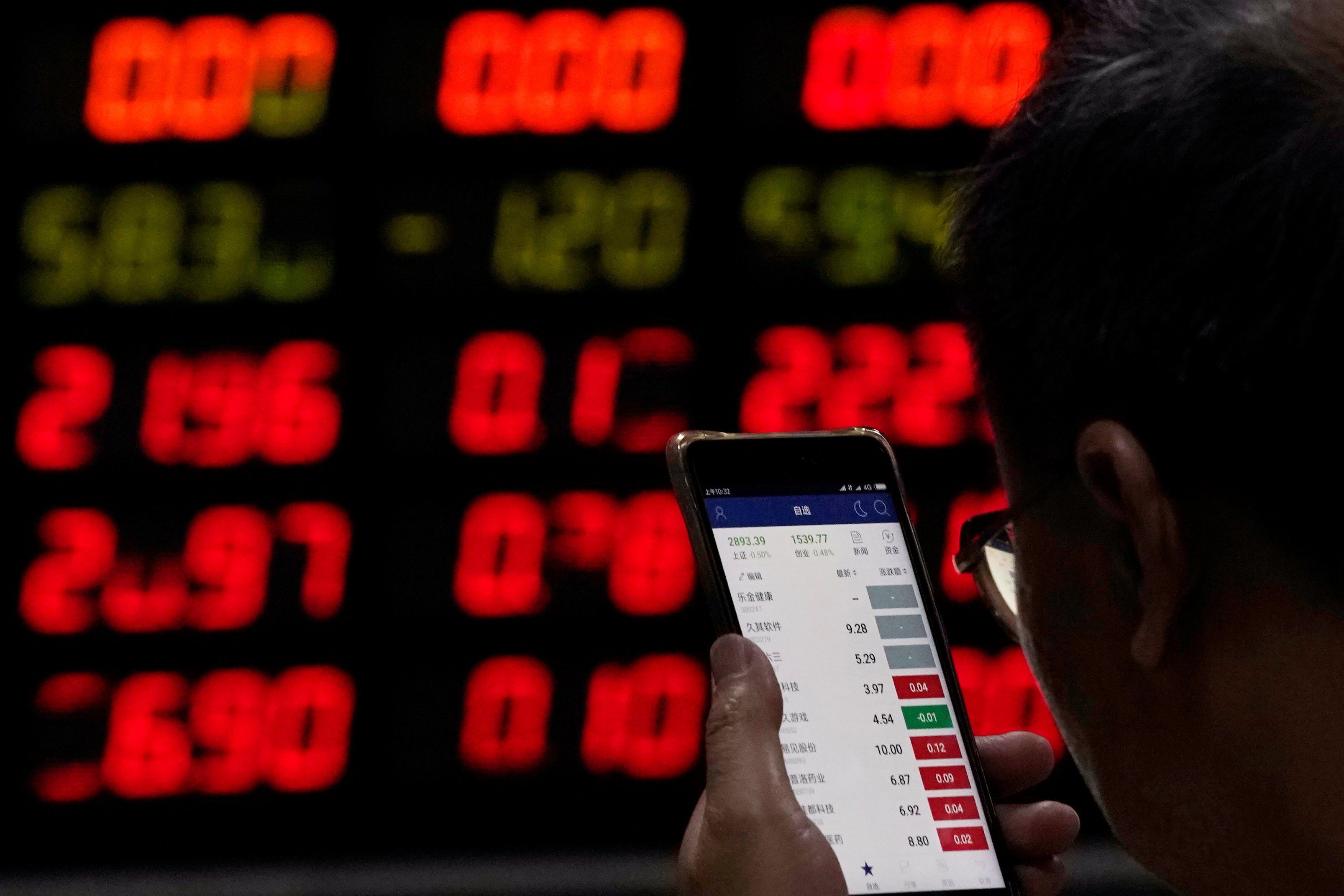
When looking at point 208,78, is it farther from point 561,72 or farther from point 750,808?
point 750,808

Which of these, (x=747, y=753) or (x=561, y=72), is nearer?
(x=747, y=753)

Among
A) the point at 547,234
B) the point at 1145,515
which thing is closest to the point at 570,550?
the point at 547,234

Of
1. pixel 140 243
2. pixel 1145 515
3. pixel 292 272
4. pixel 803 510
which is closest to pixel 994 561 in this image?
pixel 803 510

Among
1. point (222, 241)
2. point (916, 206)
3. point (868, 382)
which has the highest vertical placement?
point (916, 206)

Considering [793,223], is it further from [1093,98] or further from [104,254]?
[1093,98]

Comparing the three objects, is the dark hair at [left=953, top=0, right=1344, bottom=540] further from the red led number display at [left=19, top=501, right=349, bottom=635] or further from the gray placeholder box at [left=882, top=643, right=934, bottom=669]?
the red led number display at [left=19, top=501, right=349, bottom=635]

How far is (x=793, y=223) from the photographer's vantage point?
2398mm

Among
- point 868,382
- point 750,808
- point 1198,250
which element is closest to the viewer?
point 1198,250

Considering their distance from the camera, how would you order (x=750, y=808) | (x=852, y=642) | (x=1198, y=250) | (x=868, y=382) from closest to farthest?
(x=1198, y=250) < (x=750, y=808) < (x=852, y=642) < (x=868, y=382)

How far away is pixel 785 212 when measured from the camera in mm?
2400

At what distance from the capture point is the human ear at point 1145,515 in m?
0.51

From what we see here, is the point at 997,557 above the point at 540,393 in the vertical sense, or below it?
above

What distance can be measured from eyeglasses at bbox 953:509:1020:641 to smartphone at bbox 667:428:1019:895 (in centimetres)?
5

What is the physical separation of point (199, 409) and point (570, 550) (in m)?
0.58
